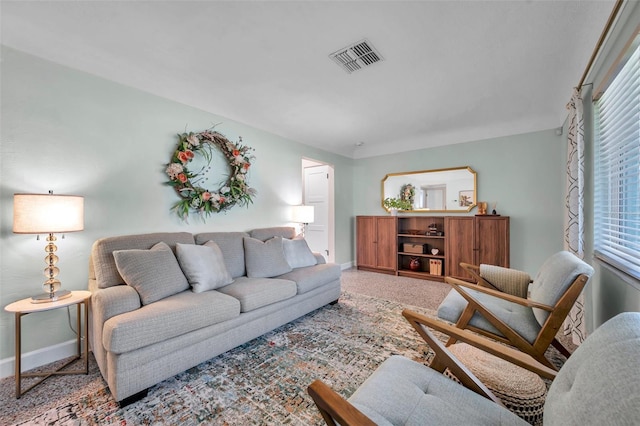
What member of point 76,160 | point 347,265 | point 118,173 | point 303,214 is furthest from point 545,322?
point 347,265

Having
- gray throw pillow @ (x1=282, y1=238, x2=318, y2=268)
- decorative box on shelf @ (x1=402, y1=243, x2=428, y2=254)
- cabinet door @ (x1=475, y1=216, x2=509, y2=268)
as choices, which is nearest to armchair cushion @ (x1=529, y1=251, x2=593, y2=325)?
cabinet door @ (x1=475, y1=216, x2=509, y2=268)

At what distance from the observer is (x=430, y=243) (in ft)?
15.6

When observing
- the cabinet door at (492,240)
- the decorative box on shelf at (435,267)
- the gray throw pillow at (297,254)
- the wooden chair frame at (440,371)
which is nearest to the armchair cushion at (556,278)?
the wooden chair frame at (440,371)

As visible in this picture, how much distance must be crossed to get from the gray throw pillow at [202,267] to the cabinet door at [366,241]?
313cm

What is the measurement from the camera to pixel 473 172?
4.27m

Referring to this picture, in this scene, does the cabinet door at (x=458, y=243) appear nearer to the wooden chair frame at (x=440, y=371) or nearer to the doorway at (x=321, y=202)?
the doorway at (x=321, y=202)

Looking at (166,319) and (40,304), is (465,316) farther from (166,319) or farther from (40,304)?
(40,304)

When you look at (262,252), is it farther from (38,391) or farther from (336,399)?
(336,399)

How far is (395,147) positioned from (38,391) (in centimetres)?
526

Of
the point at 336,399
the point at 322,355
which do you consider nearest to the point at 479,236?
the point at 322,355

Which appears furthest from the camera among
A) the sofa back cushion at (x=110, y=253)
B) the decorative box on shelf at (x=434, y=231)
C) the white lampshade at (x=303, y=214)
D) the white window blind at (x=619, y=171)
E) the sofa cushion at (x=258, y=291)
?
the decorative box on shelf at (x=434, y=231)

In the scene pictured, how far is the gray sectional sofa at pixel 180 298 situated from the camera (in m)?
1.64

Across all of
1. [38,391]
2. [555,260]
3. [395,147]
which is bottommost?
[38,391]

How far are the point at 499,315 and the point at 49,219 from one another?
317 cm
